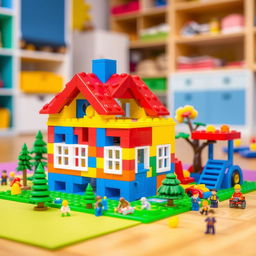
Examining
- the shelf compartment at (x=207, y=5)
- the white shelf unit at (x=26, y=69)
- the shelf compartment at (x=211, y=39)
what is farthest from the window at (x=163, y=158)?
the shelf compartment at (x=207, y=5)

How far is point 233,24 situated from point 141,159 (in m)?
3.36

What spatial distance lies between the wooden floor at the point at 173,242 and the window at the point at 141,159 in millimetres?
250

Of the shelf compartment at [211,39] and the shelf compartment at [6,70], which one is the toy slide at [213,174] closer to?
the shelf compartment at [6,70]

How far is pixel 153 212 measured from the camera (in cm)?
116

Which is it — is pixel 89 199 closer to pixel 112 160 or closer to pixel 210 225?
pixel 112 160

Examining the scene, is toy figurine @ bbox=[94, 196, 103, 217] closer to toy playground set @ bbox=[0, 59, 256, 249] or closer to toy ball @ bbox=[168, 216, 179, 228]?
toy playground set @ bbox=[0, 59, 256, 249]

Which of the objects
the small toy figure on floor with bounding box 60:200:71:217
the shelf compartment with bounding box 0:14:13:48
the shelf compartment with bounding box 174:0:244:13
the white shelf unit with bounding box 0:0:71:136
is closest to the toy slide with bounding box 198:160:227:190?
the small toy figure on floor with bounding box 60:200:71:217

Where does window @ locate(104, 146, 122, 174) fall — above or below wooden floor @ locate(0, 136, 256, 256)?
above

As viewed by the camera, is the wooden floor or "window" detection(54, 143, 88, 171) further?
"window" detection(54, 143, 88, 171)

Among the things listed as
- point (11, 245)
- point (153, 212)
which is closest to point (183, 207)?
point (153, 212)

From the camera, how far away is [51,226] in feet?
3.40

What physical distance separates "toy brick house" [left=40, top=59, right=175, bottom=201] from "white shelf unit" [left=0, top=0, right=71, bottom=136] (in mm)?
2507

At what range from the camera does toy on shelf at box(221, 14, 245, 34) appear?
174 inches

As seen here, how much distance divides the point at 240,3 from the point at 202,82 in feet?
2.86
